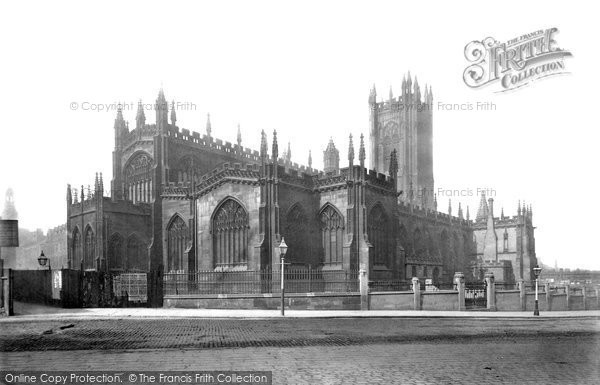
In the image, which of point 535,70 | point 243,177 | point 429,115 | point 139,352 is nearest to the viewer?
point 139,352

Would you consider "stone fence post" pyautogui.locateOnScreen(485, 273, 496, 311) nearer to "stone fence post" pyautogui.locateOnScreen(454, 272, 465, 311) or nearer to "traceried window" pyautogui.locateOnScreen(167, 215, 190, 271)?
"stone fence post" pyautogui.locateOnScreen(454, 272, 465, 311)

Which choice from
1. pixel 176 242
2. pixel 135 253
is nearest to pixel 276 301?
pixel 176 242

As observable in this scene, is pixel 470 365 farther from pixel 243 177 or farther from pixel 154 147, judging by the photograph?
pixel 154 147

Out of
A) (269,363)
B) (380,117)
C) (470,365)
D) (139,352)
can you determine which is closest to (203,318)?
(139,352)

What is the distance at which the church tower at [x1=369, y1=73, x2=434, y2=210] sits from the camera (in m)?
72.6

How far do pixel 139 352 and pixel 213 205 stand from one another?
2322cm

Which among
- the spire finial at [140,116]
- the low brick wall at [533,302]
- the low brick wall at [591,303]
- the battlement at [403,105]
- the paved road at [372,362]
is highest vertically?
the battlement at [403,105]

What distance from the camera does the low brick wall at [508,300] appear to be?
29391 millimetres

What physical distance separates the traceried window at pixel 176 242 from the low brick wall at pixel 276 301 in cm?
1064

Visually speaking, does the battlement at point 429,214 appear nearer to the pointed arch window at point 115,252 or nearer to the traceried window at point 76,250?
the pointed arch window at point 115,252

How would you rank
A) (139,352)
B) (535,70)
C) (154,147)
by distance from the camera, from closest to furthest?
(139,352) < (535,70) < (154,147)

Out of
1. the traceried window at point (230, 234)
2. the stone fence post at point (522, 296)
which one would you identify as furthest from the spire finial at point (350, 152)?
the stone fence post at point (522, 296)

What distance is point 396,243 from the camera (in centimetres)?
3719

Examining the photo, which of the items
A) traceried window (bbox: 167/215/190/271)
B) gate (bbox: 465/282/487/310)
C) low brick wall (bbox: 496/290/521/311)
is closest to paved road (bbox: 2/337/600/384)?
gate (bbox: 465/282/487/310)
